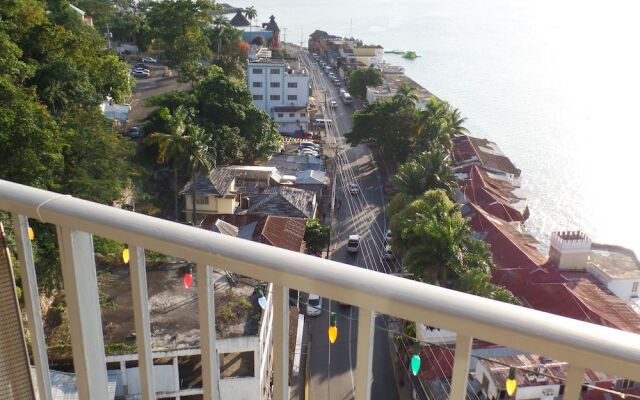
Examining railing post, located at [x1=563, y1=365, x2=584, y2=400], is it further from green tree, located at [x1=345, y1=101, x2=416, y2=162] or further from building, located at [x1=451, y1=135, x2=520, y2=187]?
building, located at [x1=451, y1=135, x2=520, y2=187]

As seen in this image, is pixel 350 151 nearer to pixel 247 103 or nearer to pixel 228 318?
pixel 247 103

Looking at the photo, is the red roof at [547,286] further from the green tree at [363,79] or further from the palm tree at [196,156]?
the green tree at [363,79]

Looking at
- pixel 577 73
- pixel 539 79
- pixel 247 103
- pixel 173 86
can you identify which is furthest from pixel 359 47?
pixel 247 103

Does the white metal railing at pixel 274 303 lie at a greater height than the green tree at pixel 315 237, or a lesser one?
greater

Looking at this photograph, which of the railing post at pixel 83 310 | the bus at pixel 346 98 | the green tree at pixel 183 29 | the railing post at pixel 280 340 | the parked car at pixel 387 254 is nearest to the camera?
the railing post at pixel 280 340

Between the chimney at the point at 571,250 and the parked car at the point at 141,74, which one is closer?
the chimney at the point at 571,250

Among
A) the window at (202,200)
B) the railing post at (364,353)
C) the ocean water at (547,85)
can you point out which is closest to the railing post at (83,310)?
the railing post at (364,353)

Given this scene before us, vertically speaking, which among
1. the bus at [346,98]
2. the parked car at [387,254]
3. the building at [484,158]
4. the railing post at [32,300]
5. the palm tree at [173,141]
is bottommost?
the bus at [346,98]
